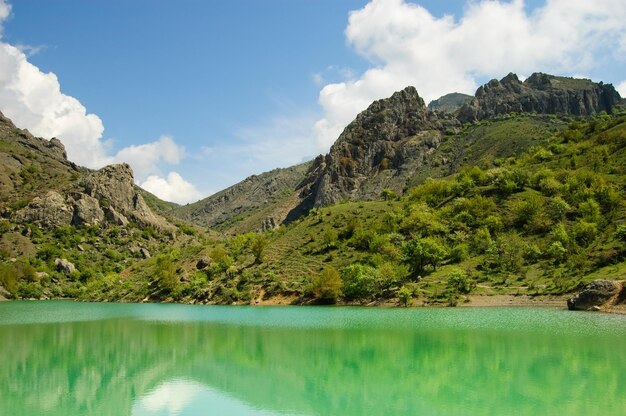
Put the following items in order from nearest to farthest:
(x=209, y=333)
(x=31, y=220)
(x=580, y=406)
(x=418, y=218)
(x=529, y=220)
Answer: (x=580, y=406), (x=209, y=333), (x=529, y=220), (x=418, y=218), (x=31, y=220)

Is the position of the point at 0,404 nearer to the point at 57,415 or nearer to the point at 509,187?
the point at 57,415

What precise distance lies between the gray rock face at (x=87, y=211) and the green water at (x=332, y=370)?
106253mm

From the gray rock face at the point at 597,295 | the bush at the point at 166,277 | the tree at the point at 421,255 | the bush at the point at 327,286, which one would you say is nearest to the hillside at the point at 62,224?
the bush at the point at 166,277

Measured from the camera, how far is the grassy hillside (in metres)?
58.0

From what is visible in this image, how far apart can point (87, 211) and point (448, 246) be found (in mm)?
104059

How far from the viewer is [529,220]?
72188mm

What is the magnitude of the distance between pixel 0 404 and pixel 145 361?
924 cm

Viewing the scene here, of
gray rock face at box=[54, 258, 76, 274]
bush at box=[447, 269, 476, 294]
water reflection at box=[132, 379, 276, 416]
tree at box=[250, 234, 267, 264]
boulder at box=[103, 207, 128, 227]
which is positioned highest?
boulder at box=[103, 207, 128, 227]

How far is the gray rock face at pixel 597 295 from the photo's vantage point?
4028 centimetres

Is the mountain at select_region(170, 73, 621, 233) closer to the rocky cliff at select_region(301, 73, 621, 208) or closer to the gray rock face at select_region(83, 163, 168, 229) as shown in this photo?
the rocky cliff at select_region(301, 73, 621, 208)

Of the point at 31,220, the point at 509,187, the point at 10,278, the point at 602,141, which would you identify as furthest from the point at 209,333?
the point at 31,220

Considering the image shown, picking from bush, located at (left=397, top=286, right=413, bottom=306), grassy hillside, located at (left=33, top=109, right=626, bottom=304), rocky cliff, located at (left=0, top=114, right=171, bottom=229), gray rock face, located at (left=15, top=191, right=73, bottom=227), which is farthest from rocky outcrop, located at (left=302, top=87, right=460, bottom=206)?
bush, located at (left=397, top=286, right=413, bottom=306)

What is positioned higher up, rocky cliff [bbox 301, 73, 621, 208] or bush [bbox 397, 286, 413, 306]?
rocky cliff [bbox 301, 73, 621, 208]

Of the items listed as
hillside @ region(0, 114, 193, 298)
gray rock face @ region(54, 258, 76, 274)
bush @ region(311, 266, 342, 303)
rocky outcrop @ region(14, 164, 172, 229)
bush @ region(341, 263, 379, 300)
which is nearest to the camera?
bush @ region(341, 263, 379, 300)
